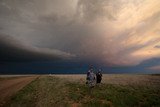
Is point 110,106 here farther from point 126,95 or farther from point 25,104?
point 25,104

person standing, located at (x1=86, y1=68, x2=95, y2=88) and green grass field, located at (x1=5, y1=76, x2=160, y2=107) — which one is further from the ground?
person standing, located at (x1=86, y1=68, x2=95, y2=88)

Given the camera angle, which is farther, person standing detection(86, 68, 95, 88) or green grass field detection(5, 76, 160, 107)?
person standing detection(86, 68, 95, 88)

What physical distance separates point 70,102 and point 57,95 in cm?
400

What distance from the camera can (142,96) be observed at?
90.7ft

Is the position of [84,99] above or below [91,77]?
below

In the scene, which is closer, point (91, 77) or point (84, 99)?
point (84, 99)

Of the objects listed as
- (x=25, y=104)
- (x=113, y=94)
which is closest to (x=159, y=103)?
(x=113, y=94)

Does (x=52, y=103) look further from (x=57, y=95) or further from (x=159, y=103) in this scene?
(x=159, y=103)

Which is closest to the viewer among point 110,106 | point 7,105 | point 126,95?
point 110,106

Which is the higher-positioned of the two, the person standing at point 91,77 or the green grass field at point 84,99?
the person standing at point 91,77

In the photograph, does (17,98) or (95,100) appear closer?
(95,100)

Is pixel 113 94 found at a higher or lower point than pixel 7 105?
higher

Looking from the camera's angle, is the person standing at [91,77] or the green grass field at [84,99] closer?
the green grass field at [84,99]

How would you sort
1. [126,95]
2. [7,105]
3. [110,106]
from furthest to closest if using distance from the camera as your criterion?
1. [126,95]
2. [7,105]
3. [110,106]
